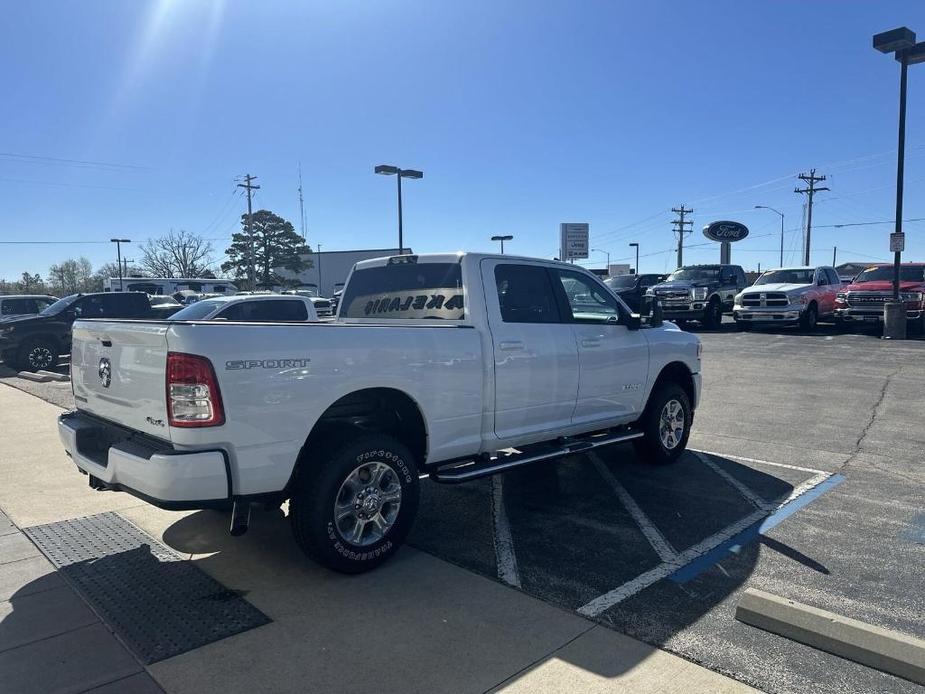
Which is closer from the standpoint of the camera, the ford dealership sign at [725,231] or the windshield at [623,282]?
the windshield at [623,282]

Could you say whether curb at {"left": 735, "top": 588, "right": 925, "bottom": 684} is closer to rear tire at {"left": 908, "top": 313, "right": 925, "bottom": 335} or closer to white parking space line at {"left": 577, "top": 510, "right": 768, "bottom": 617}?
white parking space line at {"left": 577, "top": 510, "right": 768, "bottom": 617}

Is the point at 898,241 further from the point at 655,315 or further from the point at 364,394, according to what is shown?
the point at 364,394

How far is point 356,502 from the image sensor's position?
4027mm

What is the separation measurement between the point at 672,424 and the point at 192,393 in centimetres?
469

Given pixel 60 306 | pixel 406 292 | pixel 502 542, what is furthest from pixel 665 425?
pixel 60 306

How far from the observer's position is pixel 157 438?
366cm

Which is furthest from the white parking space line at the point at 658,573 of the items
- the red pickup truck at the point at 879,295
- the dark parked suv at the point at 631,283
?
the red pickup truck at the point at 879,295

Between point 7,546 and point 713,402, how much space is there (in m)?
8.69

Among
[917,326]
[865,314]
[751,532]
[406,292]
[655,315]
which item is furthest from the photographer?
[865,314]

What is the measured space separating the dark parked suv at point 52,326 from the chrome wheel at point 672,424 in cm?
1229

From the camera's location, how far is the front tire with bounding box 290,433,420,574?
12.5 ft

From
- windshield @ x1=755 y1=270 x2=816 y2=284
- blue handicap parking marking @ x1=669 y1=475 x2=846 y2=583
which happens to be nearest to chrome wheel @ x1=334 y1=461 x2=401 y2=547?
blue handicap parking marking @ x1=669 y1=475 x2=846 y2=583

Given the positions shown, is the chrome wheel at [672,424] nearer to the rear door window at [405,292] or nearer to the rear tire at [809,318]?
the rear door window at [405,292]

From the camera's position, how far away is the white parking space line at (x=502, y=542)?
406 cm
